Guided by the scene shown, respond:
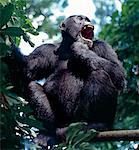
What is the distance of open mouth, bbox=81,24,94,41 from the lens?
549cm

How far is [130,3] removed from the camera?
335 inches

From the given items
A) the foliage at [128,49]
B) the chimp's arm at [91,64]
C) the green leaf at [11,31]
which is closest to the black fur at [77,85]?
the chimp's arm at [91,64]

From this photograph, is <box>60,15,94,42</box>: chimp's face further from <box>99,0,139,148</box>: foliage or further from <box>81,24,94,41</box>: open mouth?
<box>99,0,139,148</box>: foliage

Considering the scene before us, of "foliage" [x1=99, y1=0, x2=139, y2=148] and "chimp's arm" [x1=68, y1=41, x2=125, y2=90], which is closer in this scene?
"chimp's arm" [x1=68, y1=41, x2=125, y2=90]

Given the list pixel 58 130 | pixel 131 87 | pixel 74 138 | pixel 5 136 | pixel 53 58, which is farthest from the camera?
pixel 131 87

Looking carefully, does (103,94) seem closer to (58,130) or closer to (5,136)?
(58,130)

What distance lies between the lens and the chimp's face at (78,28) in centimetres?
556

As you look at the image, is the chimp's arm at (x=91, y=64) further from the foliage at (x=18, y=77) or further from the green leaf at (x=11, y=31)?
the green leaf at (x=11, y=31)

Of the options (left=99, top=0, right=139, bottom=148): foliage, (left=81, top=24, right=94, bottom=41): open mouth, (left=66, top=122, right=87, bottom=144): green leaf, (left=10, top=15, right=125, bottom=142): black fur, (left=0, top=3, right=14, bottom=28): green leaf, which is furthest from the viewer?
(left=99, top=0, right=139, bottom=148): foliage

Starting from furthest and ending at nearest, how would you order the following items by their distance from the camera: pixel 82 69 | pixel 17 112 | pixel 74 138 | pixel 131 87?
pixel 131 87, pixel 82 69, pixel 74 138, pixel 17 112

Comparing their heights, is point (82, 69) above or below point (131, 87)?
above

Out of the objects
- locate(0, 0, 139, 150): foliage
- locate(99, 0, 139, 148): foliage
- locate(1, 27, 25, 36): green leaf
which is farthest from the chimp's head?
locate(1, 27, 25, 36): green leaf

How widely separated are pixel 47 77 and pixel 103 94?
78 centimetres

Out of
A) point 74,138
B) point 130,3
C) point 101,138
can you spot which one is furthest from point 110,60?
point 130,3
